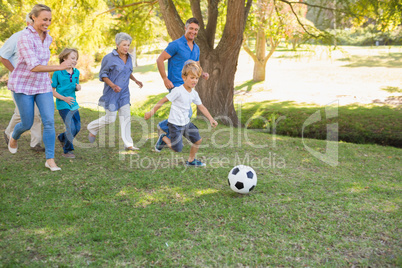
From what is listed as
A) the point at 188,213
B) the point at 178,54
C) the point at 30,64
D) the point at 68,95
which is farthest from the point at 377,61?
the point at 30,64

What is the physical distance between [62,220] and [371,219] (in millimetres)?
3659

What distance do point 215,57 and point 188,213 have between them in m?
6.97

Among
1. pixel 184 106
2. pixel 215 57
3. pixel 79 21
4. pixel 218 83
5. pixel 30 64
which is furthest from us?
pixel 79 21

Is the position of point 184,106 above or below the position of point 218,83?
below

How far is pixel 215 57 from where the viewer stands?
10484 mm

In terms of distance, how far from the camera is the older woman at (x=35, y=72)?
4.58 m

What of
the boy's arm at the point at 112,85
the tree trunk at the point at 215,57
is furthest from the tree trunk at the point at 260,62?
the boy's arm at the point at 112,85

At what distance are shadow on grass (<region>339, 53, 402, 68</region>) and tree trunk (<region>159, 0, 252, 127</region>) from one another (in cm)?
1845

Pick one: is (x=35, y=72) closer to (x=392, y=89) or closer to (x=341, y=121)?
(x=341, y=121)

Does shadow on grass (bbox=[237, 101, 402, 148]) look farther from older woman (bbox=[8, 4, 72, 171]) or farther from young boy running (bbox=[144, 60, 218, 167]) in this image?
older woman (bbox=[8, 4, 72, 171])

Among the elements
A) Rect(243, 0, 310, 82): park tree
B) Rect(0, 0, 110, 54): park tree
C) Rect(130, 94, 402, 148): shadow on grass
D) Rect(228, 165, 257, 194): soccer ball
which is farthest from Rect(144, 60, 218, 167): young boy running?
Rect(243, 0, 310, 82): park tree

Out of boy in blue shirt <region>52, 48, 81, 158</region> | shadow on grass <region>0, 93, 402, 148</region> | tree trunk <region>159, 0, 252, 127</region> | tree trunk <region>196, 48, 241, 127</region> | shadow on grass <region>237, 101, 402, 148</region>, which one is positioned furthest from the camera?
shadow on grass <region>237, 101, 402, 148</region>

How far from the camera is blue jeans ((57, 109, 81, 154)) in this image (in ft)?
19.3

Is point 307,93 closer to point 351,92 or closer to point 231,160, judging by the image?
point 351,92
